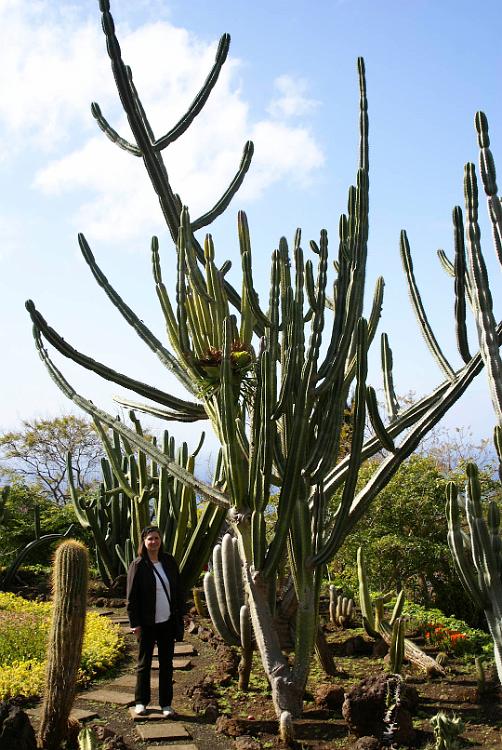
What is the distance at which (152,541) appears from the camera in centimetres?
491

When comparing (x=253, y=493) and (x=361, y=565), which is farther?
(x=361, y=565)

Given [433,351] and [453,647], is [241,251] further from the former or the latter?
[453,647]

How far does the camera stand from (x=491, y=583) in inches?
137

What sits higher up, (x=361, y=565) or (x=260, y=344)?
(x=260, y=344)

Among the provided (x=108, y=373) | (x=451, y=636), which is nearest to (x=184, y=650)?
(x=451, y=636)

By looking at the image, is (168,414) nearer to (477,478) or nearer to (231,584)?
(231,584)

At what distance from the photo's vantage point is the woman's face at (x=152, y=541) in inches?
193

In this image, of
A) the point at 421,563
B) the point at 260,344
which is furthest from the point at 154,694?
the point at 421,563

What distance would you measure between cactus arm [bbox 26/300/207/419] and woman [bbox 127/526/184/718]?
913 millimetres

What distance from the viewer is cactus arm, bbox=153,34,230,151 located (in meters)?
5.09

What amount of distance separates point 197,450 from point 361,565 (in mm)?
2599

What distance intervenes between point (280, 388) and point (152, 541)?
142 cm

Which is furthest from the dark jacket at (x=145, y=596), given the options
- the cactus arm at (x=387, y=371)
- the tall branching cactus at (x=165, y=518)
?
the cactus arm at (x=387, y=371)

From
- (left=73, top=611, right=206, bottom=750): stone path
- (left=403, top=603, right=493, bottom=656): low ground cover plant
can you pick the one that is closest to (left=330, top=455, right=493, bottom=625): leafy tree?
(left=403, top=603, right=493, bottom=656): low ground cover plant
